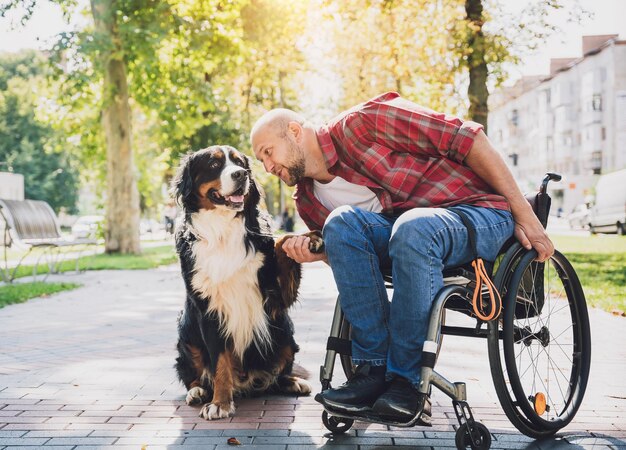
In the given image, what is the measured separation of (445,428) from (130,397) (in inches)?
72.2

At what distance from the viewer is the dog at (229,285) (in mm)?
3900

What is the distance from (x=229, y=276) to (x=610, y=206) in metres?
26.4

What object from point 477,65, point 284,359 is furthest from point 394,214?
point 477,65

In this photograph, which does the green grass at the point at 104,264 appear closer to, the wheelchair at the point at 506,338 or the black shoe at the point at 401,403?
the wheelchair at the point at 506,338

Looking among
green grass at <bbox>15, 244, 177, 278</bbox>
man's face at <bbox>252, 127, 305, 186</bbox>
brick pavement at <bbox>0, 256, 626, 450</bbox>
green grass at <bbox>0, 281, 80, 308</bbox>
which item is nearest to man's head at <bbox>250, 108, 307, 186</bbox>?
man's face at <bbox>252, 127, 305, 186</bbox>

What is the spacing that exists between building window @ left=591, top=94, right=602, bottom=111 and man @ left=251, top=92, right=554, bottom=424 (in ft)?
205

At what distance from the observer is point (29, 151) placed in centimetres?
5172

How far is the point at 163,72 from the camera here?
19062mm

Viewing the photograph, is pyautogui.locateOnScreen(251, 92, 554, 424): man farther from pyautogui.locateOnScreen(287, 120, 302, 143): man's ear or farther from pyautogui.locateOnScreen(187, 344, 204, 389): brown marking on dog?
pyautogui.locateOnScreen(187, 344, 204, 389): brown marking on dog

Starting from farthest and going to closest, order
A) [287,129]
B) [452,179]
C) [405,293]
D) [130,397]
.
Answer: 1. [130,397]
2. [287,129]
3. [452,179]
4. [405,293]

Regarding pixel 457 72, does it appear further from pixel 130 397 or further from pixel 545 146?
pixel 545 146

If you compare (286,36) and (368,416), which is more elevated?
(286,36)

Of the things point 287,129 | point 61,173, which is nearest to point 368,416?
point 287,129

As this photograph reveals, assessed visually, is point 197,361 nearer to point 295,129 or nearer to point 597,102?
point 295,129
